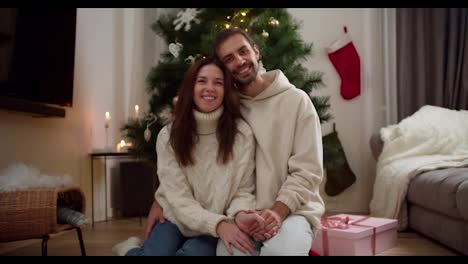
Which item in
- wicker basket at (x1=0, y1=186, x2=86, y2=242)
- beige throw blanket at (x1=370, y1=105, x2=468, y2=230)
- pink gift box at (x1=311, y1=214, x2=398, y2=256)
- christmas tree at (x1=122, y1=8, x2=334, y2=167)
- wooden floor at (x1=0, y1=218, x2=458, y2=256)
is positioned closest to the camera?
wicker basket at (x1=0, y1=186, x2=86, y2=242)

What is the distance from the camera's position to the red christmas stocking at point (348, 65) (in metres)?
3.27

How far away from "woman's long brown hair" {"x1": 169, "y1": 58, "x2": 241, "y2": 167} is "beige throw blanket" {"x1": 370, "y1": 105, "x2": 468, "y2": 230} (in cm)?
147

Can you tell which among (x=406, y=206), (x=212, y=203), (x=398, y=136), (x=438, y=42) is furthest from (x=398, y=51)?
(x=212, y=203)

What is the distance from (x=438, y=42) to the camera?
2998 mm

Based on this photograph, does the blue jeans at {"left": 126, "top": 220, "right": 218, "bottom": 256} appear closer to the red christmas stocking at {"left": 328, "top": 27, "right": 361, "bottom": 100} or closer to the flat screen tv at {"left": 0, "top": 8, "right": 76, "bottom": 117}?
the flat screen tv at {"left": 0, "top": 8, "right": 76, "bottom": 117}

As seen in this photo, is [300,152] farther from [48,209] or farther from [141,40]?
[141,40]

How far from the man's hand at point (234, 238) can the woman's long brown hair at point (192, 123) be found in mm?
213

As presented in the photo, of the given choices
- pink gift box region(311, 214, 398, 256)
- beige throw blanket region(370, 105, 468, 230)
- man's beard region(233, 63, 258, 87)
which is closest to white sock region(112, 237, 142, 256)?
man's beard region(233, 63, 258, 87)

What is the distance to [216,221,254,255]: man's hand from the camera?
3.71 ft

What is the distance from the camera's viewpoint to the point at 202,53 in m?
2.12

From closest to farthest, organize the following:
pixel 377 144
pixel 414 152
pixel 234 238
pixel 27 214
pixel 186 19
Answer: pixel 234 238, pixel 27 214, pixel 186 19, pixel 414 152, pixel 377 144

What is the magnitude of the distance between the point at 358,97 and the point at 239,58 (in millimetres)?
2159

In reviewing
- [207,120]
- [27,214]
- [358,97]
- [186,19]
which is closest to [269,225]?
[207,120]

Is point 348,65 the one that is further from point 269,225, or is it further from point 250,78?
point 269,225
